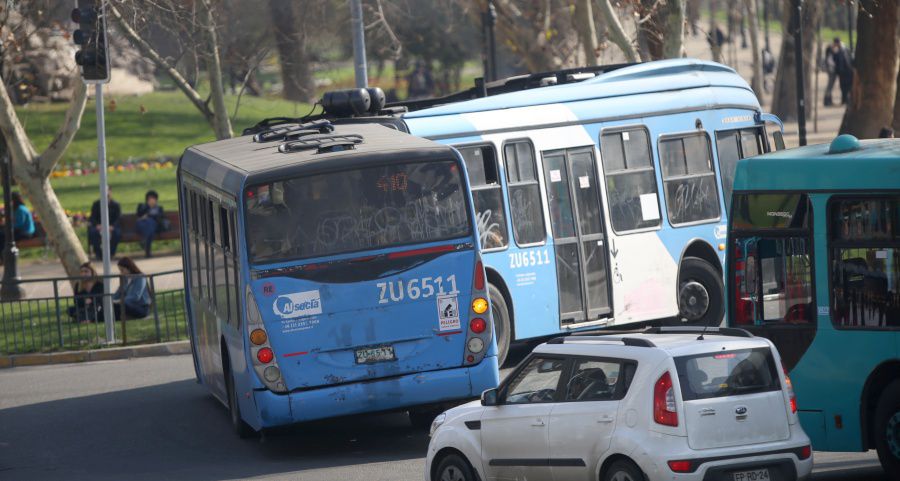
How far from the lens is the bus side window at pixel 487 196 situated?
15.1 metres

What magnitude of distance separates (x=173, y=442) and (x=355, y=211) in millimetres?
3207

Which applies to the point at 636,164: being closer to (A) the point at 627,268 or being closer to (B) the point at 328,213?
(A) the point at 627,268

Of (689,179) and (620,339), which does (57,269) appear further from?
(620,339)

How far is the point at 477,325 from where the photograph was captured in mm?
12383

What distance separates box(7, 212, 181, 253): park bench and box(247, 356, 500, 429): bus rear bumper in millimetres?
19334

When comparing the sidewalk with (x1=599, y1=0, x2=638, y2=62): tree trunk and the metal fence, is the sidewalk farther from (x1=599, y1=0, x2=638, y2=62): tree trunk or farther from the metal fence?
(x1=599, y1=0, x2=638, y2=62): tree trunk

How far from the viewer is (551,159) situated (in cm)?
1566

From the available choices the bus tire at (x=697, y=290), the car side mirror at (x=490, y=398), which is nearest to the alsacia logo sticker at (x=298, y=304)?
the car side mirror at (x=490, y=398)

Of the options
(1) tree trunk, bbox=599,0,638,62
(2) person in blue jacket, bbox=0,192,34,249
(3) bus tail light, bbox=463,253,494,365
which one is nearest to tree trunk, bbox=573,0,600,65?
(1) tree trunk, bbox=599,0,638,62

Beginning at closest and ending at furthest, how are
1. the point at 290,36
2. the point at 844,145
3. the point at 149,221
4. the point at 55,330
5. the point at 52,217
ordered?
the point at 844,145 < the point at 55,330 < the point at 52,217 < the point at 149,221 < the point at 290,36

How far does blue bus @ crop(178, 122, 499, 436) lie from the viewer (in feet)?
39.1

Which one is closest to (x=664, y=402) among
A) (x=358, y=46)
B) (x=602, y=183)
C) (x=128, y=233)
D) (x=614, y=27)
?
(x=602, y=183)

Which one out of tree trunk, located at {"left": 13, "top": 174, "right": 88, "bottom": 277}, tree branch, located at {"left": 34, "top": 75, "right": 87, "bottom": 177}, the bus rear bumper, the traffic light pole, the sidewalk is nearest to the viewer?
the bus rear bumper

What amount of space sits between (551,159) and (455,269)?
367cm
